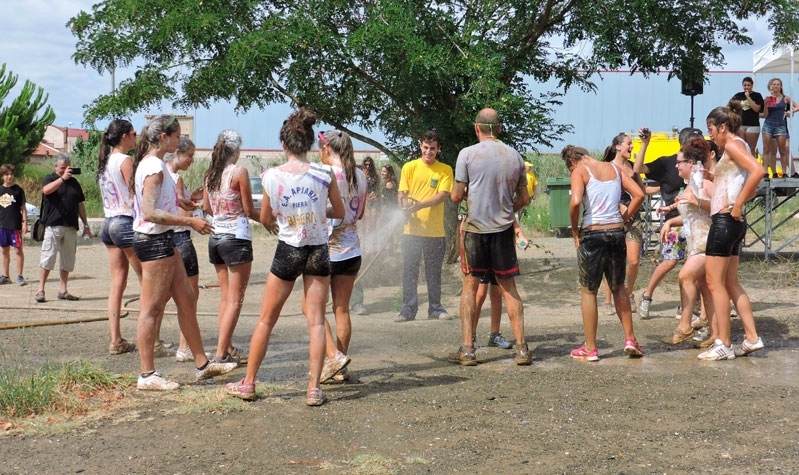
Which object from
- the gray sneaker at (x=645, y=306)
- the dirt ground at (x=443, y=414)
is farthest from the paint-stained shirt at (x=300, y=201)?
the gray sneaker at (x=645, y=306)

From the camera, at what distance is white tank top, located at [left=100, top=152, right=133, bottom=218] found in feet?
21.1

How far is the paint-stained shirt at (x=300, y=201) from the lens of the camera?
206 inches

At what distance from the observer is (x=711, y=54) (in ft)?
36.5

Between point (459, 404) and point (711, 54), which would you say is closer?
A: point (459, 404)

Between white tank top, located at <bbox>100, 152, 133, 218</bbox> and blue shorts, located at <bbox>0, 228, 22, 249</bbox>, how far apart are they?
6.11 m

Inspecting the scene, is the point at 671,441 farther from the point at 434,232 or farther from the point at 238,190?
the point at 434,232

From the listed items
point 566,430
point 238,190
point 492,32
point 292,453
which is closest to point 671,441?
point 566,430

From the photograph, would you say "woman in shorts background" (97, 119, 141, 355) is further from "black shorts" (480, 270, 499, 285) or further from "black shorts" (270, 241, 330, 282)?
"black shorts" (480, 270, 499, 285)

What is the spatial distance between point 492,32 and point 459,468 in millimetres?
7603

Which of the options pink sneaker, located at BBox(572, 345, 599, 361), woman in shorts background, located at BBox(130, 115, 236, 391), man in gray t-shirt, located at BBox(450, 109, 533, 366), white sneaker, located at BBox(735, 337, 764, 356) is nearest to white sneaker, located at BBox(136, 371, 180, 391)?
woman in shorts background, located at BBox(130, 115, 236, 391)

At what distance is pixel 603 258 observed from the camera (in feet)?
22.0

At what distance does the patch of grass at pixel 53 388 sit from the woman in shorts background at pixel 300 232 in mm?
950

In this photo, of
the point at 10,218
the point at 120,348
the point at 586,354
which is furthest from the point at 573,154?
the point at 10,218

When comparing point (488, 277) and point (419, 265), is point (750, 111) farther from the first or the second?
point (488, 277)
